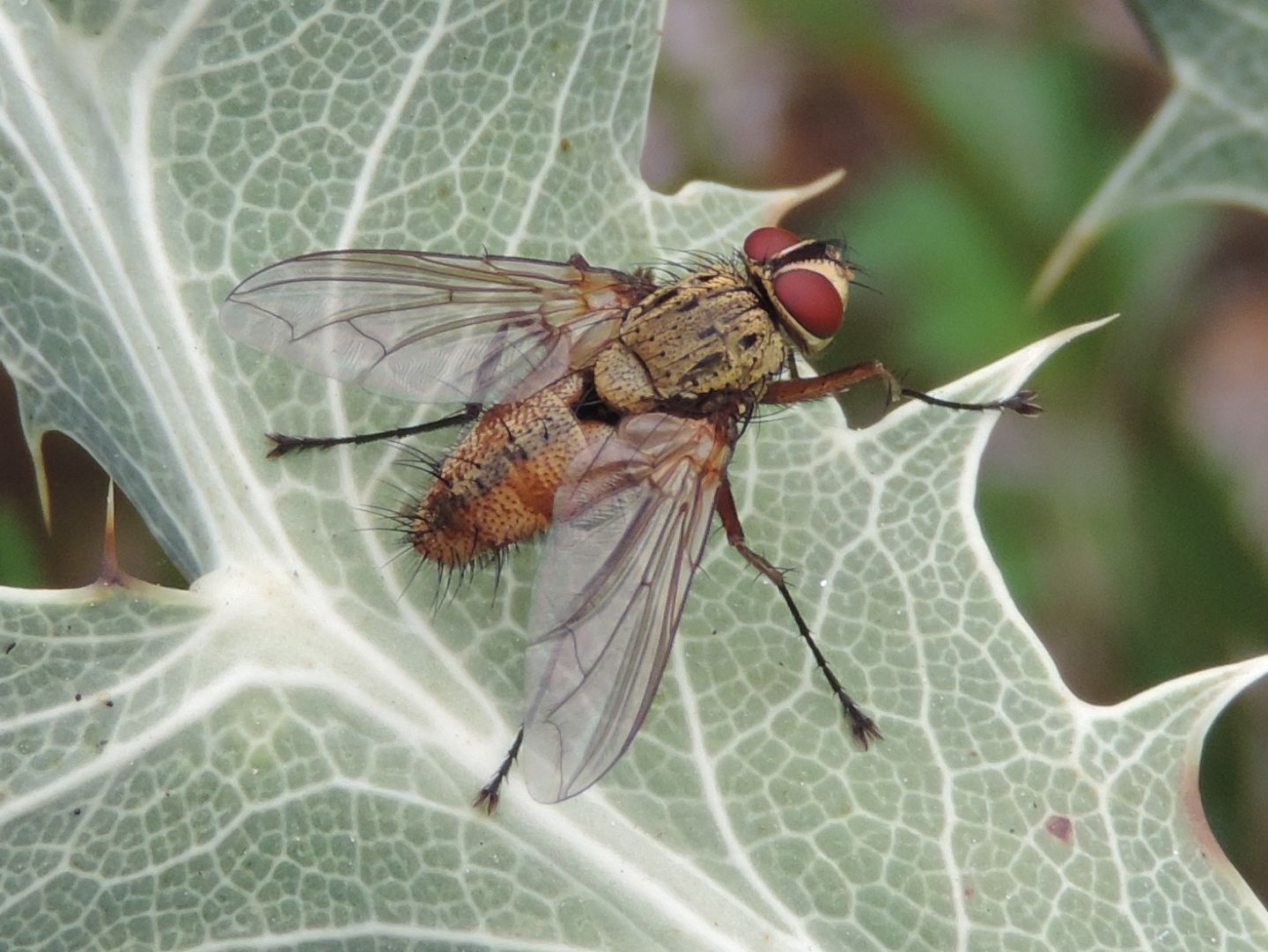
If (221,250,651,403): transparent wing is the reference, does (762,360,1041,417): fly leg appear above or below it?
below

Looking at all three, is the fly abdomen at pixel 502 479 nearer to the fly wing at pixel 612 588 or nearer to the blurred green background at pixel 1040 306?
the fly wing at pixel 612 588

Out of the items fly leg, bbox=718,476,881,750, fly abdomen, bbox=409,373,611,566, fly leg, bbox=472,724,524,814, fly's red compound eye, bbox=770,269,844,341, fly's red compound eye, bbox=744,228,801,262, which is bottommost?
fly leg, bbox=472,724,524,814

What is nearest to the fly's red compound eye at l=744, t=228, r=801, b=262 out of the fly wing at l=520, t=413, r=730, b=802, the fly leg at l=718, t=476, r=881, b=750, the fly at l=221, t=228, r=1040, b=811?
the fly at l=221, t=228, r=1040, b=811

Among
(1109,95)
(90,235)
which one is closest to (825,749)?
(90,235)

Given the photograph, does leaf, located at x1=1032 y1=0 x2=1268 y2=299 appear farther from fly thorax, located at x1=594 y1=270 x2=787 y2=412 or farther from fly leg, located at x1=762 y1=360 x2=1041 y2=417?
fly thorax, located at x1=594 y1=270 x2=787 y2=412

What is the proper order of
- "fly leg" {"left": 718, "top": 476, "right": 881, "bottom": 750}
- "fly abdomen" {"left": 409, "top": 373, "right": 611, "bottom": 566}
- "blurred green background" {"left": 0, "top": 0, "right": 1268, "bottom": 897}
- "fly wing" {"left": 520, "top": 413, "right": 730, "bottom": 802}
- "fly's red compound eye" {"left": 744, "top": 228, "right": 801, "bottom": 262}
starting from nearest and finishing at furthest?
"fly wing" {"left": 520, "top": 413, "right": 730, "bottom": 802} < "fly leg" {"left": 718, "top": 476, "right": 881, "bottom": 750} < "fly abdomen" {"left": 409, "top": 373, "right": 611, "bottom": 566} < "fly's red compound eye" {"left": 744, "top": 228, "right": 801, "bottom": 262} < "blurred green background" {"left": 0, "top": 0, "right": 1268, "bottom": 897}

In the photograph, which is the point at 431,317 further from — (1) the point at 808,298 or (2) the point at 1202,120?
(2) the point at 1202,120

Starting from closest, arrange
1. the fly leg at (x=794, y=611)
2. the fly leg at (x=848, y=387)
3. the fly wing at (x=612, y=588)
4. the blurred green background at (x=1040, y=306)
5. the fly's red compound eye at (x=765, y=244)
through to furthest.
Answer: the fly wing at (x=612, y=588), the fly leg at (x=794, y=611), the fly leg at (x=848, y=387), the fly's red compound eye at (x=765, y=244), the blurred green background at (x=1040, y=306)

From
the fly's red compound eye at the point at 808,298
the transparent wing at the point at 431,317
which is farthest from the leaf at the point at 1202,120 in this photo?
the transparent wing at the point at 431,317
